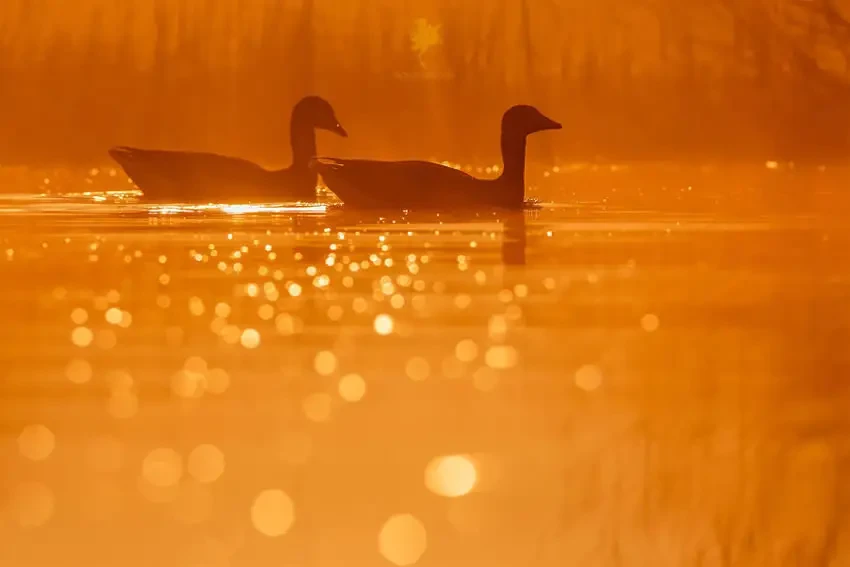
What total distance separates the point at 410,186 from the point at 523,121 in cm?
199

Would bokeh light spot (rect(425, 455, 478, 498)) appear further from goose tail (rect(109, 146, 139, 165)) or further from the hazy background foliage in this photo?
the hazy background foliage

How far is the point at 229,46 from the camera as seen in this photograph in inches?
1542

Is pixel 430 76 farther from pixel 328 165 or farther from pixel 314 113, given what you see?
pixel 328 165

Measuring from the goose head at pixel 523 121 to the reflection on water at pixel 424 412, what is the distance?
576cm

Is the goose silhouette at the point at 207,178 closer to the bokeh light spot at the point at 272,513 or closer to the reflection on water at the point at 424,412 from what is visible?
the reflection on water at the point at 424,412

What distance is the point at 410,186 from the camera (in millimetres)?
12109

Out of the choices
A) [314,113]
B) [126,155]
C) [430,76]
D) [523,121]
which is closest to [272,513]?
[126,155]

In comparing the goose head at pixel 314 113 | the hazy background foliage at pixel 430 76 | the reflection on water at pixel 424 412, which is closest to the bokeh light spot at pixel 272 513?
the reflection on water at pixel 424 412

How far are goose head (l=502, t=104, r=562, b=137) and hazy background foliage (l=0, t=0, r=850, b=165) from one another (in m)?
18.2

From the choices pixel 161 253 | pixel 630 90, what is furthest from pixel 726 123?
pixel 161 253

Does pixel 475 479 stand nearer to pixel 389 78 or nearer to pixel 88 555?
pixel 88 555

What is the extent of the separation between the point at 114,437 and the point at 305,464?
58 cm

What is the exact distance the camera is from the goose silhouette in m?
13.4

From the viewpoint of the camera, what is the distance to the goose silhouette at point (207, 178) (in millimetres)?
13367
